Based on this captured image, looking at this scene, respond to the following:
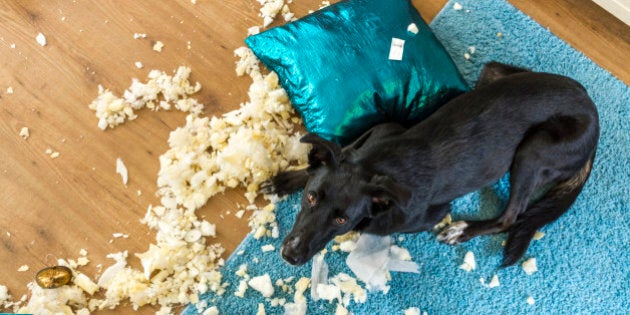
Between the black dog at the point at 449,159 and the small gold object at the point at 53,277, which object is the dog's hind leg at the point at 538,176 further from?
the small gold object at the point at 53,277

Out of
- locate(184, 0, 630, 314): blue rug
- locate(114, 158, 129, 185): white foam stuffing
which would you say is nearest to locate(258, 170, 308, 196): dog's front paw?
locate(184, 0, 630, 314): blue rug

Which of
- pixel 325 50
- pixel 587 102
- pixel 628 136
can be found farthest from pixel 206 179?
pixel 628 136

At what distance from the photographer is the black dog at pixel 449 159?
1995 mm

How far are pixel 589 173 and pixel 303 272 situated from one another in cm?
169

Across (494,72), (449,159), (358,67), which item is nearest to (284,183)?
(358,67)

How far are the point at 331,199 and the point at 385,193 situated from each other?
0.23 metres

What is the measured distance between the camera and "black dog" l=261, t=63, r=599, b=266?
6.55 ft

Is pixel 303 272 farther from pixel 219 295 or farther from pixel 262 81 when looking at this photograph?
pixel 262 81

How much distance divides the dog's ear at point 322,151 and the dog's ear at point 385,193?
177 mm

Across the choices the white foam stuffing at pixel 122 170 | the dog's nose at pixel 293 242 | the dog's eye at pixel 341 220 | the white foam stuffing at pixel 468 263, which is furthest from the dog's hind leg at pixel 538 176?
the white foam stuffing at pixel 122 170

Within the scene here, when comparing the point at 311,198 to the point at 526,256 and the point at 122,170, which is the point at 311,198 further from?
the point at 526,256

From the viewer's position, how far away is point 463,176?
226 cm

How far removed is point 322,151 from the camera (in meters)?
1.99

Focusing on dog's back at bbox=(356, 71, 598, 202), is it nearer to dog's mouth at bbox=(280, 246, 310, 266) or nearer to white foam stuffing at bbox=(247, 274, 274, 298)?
dog's mouth at bbox=(280, 246, 310, 266)
